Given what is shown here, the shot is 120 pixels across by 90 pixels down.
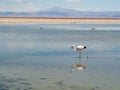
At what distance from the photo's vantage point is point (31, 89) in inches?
484

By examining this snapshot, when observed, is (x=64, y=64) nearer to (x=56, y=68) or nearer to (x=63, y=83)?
(x=56, y=68)

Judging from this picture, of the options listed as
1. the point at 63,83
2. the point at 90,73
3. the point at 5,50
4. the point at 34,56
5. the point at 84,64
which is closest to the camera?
the point at 63,83

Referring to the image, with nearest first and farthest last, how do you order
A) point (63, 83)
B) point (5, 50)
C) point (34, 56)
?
point (63, 83) < point (34, 56) < point (5, 50)

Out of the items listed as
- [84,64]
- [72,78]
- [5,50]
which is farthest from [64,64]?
[5,50]

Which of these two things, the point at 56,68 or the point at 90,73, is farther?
the point at 56,68

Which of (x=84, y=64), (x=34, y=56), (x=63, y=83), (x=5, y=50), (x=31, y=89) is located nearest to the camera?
(x=31, y=89)

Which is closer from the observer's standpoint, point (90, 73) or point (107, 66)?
point (90, 73)

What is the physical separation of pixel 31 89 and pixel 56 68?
12.4 feet

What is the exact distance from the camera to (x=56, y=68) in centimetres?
1598

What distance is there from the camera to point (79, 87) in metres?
12.6

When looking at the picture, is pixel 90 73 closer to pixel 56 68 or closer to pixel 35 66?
pixel 56 68

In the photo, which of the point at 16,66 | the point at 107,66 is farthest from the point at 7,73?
the point at 107,66

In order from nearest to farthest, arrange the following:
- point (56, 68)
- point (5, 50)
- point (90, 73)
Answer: point (90, 73) → point (56, 68) → point (5, 50)

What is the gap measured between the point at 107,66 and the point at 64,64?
6.46 feet
